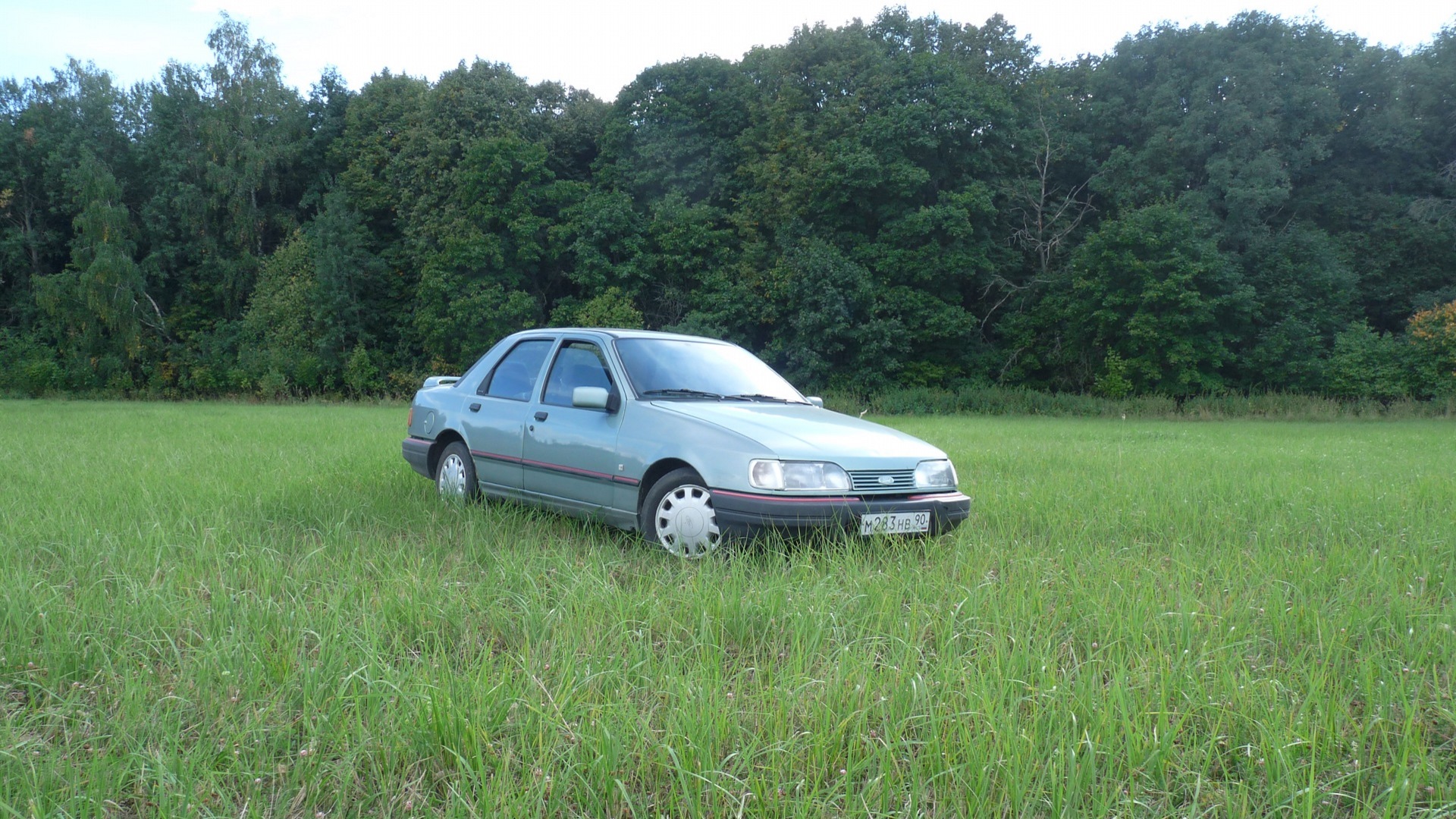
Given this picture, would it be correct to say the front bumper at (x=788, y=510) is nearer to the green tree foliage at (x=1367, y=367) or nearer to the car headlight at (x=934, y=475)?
the car headlight at (x=934, y=475)

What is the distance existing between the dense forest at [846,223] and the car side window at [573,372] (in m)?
26.8

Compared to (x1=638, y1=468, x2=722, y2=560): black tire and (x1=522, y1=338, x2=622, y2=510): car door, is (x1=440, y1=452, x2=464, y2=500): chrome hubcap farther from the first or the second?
(x1=638, y1=468, x2=722, y2=560): black tire

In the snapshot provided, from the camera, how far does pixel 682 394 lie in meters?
6.66

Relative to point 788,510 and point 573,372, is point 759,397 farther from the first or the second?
point 788,510

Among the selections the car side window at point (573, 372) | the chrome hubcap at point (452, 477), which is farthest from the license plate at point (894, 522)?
the chrome hubcap at point (452, 477)

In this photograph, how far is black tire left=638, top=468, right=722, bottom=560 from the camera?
554 centimetres

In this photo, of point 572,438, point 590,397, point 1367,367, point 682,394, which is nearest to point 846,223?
point 1367,367

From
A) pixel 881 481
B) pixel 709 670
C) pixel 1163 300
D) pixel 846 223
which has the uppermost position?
pixel 846 223

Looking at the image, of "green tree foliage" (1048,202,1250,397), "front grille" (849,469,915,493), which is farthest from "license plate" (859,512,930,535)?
"green tree foliage" (1048,202,1250,397)

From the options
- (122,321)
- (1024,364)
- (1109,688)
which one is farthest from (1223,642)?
(122,321)

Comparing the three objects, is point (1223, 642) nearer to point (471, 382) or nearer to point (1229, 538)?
point (1229, 538)

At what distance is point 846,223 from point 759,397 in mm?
30212

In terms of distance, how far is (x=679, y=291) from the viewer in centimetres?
3841

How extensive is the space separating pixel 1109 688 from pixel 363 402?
125 feet
